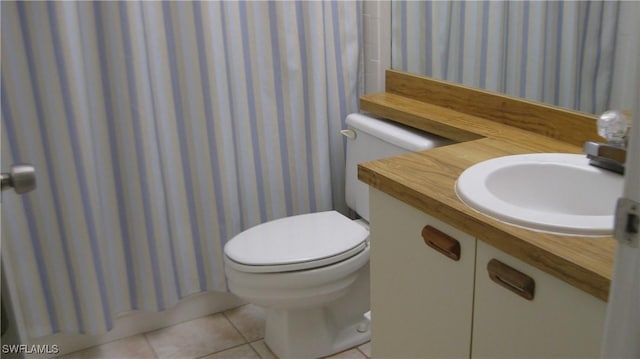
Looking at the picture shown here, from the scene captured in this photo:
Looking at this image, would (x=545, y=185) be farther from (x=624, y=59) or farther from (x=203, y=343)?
(x=203, y=343)

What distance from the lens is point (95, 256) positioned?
6.86ft

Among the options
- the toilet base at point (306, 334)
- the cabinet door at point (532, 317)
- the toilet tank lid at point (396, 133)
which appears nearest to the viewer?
the cabinet door at point (532, 317)

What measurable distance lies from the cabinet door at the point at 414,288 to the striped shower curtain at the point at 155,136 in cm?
86

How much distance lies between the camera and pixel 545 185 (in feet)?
4.66

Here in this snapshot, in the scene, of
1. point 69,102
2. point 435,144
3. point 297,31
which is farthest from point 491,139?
point 69,102

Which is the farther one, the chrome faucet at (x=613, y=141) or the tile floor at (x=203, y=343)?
the tile floor at (x=203, y=343)

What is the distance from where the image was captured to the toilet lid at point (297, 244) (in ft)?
6.10

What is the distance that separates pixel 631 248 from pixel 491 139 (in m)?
1.07

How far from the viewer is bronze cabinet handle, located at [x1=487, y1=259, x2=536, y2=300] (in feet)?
3.56

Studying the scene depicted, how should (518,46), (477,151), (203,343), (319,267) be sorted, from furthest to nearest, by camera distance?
(203,343)
(319,267)
(518,46)
(477,151)

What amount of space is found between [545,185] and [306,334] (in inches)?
39.9

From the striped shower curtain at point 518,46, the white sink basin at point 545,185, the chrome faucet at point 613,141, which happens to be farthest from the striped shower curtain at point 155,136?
the chrome faucet at point 613,141

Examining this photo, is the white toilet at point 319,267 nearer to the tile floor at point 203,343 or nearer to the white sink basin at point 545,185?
the tile floor at point 203,343

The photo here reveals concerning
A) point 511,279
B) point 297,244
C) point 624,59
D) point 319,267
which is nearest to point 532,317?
point 511,279
